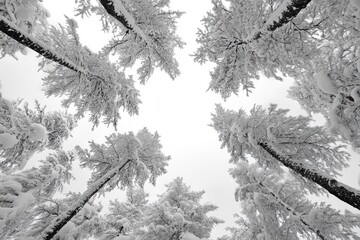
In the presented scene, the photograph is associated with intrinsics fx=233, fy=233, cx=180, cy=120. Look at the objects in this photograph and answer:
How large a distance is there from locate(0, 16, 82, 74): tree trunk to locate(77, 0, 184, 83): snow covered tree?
56.8 inches

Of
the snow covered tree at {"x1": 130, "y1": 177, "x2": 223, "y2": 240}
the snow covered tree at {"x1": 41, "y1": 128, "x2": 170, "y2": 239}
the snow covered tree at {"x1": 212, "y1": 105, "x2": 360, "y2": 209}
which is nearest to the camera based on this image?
the snow covered tree at {"x1": 212, "y1": 105, "x2": 360, "y2": 209}

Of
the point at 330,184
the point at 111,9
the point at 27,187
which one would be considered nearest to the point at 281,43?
the point at 330,184

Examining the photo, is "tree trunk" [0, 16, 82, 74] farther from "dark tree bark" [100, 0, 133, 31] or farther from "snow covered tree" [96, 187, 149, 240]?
"snow covered tree" [96, 187, 149, 240]

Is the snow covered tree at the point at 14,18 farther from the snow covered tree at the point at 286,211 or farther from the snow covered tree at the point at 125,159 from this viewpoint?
the snow covered tree at the point at 286,211

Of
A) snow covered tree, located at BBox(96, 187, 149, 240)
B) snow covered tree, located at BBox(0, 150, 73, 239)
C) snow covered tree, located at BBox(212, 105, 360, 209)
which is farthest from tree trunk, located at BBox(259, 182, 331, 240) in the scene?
snow covered tree, located at BBox(0, 150, 73, 239)

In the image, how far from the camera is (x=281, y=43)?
18.0 feet

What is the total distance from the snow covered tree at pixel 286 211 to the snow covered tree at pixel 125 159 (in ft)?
11.2

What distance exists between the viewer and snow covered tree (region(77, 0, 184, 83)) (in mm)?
5957

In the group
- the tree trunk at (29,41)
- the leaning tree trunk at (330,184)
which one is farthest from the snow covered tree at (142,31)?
the leaning tree trunk at (330,184)

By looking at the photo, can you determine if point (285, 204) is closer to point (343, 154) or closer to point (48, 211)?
point (343, 154)

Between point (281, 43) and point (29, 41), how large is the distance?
18.5 ft

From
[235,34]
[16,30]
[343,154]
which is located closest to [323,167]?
[343,154]

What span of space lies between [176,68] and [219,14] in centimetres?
273

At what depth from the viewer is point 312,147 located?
6.67 metres
